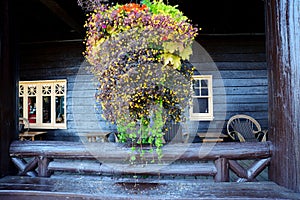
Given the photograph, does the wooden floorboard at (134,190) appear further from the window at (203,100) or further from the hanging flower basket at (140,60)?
the window at (203,100)

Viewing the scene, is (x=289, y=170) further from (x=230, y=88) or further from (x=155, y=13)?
(x=230, y=88)

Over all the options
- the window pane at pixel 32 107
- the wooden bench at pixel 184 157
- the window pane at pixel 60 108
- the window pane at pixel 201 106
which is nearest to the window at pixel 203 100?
the window pane at pixel 201 106

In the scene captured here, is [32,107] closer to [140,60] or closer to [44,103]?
[44,103]

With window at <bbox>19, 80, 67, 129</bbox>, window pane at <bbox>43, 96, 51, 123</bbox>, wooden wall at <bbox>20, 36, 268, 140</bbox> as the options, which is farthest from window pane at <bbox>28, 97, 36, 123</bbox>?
wooden wall at <bbox>20, 36, 268, 140</bbox>

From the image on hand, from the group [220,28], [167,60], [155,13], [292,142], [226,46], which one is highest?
[220,28]

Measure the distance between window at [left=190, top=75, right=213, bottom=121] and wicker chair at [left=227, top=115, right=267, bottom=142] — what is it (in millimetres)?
471

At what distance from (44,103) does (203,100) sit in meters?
3.70

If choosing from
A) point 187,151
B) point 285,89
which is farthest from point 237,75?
point 187,151

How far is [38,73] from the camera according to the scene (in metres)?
5.17

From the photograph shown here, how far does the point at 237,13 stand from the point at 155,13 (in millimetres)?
3084

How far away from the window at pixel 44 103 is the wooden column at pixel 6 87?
131 inches

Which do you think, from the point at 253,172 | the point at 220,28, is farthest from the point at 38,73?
the point at 253,172

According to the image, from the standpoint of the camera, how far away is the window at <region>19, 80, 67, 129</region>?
16.8 ft

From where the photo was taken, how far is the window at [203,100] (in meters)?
4.69
